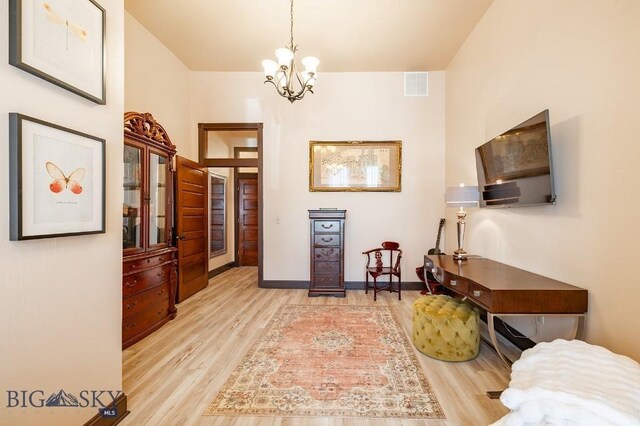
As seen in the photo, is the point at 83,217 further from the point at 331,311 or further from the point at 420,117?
the point at 420,117

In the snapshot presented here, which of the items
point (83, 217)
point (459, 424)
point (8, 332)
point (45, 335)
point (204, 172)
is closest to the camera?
point (8, 332)

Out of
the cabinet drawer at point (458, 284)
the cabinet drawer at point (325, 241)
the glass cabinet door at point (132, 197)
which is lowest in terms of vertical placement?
the cabinet drawer at point (458, 284)

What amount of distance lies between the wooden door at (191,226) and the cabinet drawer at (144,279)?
22.6 inches

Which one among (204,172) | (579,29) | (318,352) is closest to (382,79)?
(579,29)

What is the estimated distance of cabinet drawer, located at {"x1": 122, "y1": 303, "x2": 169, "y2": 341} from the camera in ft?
9.12

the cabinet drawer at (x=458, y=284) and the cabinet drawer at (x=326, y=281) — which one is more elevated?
the cabinet drawer at (x=458, y=284)

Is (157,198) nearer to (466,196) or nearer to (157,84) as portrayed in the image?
(157,84)

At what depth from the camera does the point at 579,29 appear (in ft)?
6.49

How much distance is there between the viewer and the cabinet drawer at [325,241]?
445 cm

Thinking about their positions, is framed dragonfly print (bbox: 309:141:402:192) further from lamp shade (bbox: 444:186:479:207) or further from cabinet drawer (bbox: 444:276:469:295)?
cabinet drawer (bbox: 444:276:469:295)

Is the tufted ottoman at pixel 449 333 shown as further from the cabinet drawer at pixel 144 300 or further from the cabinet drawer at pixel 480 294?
the cabinet drawer at pixel 144 300

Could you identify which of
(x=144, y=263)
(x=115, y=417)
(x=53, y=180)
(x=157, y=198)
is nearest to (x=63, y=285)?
(x=53, y=180)

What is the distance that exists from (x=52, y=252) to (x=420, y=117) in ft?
15.9

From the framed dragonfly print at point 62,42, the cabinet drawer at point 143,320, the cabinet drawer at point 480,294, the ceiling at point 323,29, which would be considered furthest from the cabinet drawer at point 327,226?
the framed dragonfly print at point 62,42
